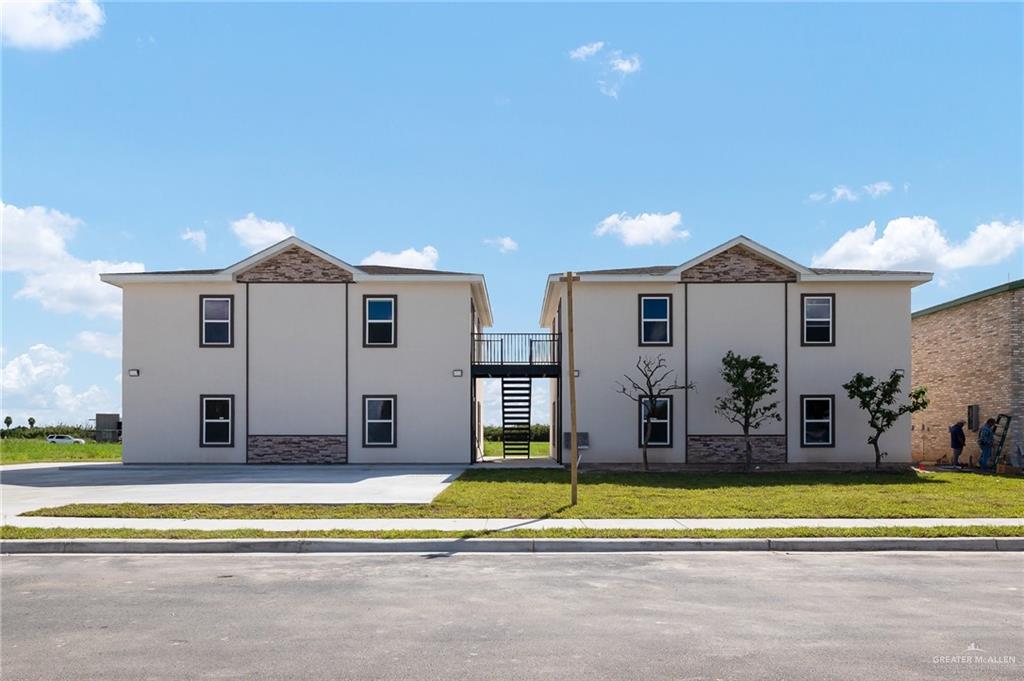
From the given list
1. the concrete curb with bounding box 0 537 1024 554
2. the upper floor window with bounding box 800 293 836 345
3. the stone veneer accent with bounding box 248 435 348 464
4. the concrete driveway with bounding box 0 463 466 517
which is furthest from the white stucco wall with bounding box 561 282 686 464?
the concrete curb with bounding box 0 537 1024 554

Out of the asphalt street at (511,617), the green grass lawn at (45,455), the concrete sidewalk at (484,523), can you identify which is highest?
the asphalt street at (511,617)

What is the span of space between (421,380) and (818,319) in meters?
12.3

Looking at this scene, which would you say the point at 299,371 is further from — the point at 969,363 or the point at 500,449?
the point at 969,363

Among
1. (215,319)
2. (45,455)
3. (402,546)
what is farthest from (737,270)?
(45,455)

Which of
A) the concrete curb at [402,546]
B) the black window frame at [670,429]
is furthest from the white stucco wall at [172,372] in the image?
the concrete curb at [402,546]

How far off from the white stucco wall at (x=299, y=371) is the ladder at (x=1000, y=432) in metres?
19.6

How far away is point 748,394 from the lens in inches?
970

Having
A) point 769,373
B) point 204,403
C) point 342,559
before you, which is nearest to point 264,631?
point 342,559

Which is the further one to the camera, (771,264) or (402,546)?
(771,264)

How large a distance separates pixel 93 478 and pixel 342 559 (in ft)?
46.1

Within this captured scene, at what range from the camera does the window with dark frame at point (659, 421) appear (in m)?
26.6

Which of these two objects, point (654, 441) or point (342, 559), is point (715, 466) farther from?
point (342, 559)

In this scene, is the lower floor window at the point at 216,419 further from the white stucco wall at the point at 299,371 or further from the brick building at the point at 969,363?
the brick building at the point at 969,363

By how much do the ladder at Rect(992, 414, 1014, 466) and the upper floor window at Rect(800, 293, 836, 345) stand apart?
5.41 metres
